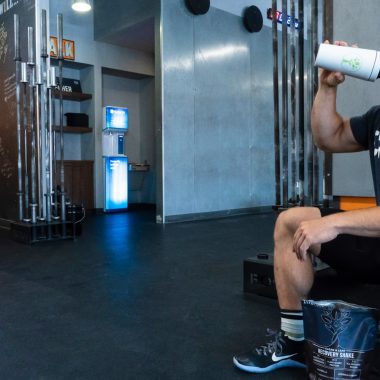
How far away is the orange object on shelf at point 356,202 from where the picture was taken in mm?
1983

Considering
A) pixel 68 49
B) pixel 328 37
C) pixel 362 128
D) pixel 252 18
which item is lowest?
pixel 362 128

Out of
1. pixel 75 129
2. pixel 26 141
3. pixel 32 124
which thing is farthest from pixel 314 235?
pixel 75 129

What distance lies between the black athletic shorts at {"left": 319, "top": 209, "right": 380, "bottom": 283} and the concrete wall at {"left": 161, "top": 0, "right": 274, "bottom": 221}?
3.79 m

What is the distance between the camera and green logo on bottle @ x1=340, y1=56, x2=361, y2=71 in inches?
45.7

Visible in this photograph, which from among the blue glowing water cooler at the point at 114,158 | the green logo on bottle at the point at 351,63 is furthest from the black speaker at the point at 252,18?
the green logo on bottle at the point at 351,63

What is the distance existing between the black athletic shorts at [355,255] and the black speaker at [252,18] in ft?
17.4

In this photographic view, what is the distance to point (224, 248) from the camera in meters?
3.33

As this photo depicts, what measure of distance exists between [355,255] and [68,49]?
5717 millimetres

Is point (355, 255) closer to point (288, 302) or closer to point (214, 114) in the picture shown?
point (288, 302)

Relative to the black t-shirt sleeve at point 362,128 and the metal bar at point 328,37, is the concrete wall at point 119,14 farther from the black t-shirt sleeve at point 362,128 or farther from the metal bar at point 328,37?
the black t-shirt sleeve at point 362,128

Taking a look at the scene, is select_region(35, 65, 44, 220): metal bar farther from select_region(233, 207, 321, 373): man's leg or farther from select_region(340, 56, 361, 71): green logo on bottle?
select_region(340, 56, 361, 71): green logo on bottle

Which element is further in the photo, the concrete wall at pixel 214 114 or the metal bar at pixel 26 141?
the concrete wall at pixel 214 114

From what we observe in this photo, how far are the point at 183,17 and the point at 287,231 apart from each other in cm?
454

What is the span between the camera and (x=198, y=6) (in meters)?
5.23
